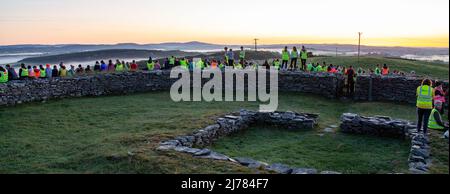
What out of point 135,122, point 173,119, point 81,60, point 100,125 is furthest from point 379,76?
point 81,60

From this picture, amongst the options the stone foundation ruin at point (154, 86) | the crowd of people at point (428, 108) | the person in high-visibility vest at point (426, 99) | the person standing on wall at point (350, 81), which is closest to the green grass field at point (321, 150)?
the crowd of people at point (428, 108)

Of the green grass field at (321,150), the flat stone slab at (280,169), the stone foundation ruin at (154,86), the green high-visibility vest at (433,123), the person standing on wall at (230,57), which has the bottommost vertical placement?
the green grass field at (321,150)

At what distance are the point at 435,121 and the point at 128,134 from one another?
9225 mm

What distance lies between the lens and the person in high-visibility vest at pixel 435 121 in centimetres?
1119

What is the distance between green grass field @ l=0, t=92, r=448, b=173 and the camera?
8172mm

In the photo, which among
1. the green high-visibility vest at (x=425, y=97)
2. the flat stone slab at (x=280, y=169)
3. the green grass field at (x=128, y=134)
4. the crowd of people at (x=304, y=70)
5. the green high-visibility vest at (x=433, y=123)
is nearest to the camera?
the flat stone slab at (x=280, y=169)

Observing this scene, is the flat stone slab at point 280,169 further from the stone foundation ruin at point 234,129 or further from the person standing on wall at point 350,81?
the person standing on wall at point 350,81

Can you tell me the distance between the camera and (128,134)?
10758mm

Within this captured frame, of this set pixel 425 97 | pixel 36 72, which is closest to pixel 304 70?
pixel 425 97

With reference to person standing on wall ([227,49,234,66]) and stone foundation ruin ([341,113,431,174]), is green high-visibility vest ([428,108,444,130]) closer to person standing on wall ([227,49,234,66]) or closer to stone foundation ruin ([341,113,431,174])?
stone foundation ruin ([341,113,431,174])

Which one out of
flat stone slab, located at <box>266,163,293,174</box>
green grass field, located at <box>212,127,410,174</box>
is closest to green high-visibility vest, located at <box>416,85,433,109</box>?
green grass field, located at <box>212,127,410,174</box>

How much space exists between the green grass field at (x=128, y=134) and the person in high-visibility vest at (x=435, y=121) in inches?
26.1

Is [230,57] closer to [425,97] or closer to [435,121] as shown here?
[435,121]
